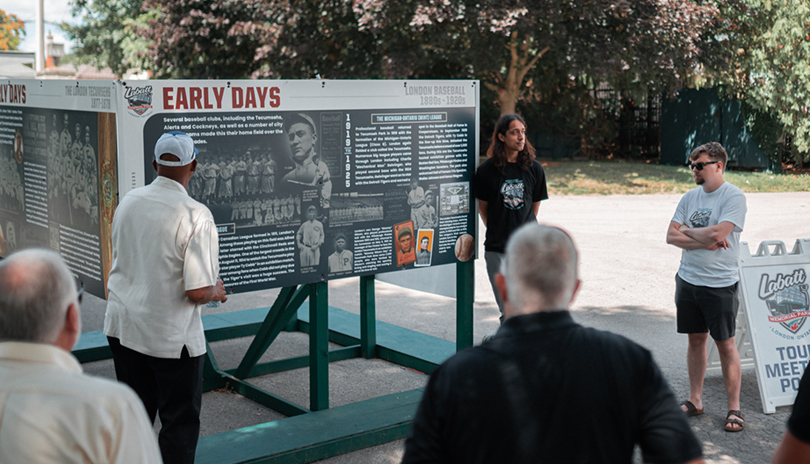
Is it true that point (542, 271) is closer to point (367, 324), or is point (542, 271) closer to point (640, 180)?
point (367, 324)

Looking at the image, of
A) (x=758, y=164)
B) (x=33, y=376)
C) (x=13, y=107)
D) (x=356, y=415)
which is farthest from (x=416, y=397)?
(x=758, y=164)

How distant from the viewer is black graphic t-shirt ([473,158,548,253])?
579 centimetres

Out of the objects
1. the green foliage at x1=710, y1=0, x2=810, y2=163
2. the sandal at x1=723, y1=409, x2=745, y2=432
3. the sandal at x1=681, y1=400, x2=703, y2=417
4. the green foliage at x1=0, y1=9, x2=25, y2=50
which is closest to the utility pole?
the green foliage at x1=0, y1=9, x2=25, y2=50

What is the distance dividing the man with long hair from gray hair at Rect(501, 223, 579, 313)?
12.3 feet

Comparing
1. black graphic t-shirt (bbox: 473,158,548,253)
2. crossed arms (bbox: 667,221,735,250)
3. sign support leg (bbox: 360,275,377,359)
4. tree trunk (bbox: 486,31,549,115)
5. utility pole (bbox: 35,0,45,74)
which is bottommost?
sign support leg (bbox: 360,275,377,359)

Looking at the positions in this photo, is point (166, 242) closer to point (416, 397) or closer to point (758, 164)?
point (416, 397)

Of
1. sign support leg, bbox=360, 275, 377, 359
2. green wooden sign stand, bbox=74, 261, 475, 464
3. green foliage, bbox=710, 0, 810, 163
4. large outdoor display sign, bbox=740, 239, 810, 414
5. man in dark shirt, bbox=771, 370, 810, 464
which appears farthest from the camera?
green foliage, bbox=710, 0, 810, 163

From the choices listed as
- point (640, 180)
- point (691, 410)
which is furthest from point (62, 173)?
point (640, 180)

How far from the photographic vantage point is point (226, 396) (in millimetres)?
6035

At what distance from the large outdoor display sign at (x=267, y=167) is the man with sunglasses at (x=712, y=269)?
5.12ft

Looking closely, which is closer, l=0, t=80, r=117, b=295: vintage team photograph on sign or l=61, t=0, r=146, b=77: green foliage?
l=0, t=80, r=117, b=295: vintage team photograph on sign

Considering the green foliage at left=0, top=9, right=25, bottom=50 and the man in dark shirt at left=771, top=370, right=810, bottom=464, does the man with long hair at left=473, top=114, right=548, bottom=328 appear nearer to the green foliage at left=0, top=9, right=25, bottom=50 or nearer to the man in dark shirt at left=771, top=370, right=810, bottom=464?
the man in dark shirt at left=771, top=370, right=810, bottom=464

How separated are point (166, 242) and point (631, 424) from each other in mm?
2471

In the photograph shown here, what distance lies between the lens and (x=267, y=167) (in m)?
4.82
